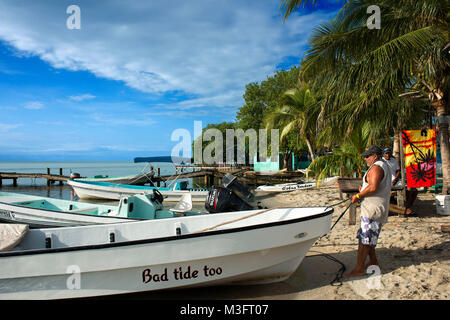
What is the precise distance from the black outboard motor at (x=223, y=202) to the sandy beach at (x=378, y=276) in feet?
6.10

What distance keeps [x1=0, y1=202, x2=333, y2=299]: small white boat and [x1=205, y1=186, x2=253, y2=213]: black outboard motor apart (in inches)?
87.4

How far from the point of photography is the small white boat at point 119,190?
54.1 feet

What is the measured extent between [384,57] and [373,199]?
3843 millimetres

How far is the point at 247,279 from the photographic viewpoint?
4.48 metres

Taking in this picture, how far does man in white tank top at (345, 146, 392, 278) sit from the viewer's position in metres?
4.25

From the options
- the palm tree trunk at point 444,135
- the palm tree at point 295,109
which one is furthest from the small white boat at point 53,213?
the palm tree at point 295,109

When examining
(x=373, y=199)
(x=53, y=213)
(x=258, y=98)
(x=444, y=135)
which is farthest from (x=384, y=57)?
(x=258, y=98)

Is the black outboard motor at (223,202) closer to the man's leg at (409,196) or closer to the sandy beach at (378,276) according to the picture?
the sandy beach at (378,276)

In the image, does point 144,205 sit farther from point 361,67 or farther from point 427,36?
point 427,36

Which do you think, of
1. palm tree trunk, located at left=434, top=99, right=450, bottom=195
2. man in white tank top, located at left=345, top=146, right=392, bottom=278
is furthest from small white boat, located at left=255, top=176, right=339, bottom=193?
man in white tank top, located at left=345, top=146, right=392, bottom=278

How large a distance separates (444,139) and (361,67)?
10.3 ft

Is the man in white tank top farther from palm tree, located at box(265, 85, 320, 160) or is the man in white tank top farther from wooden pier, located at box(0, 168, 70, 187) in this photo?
wooden pier, located at box(0, 168, 70, 187)

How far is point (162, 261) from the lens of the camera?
154 inches
